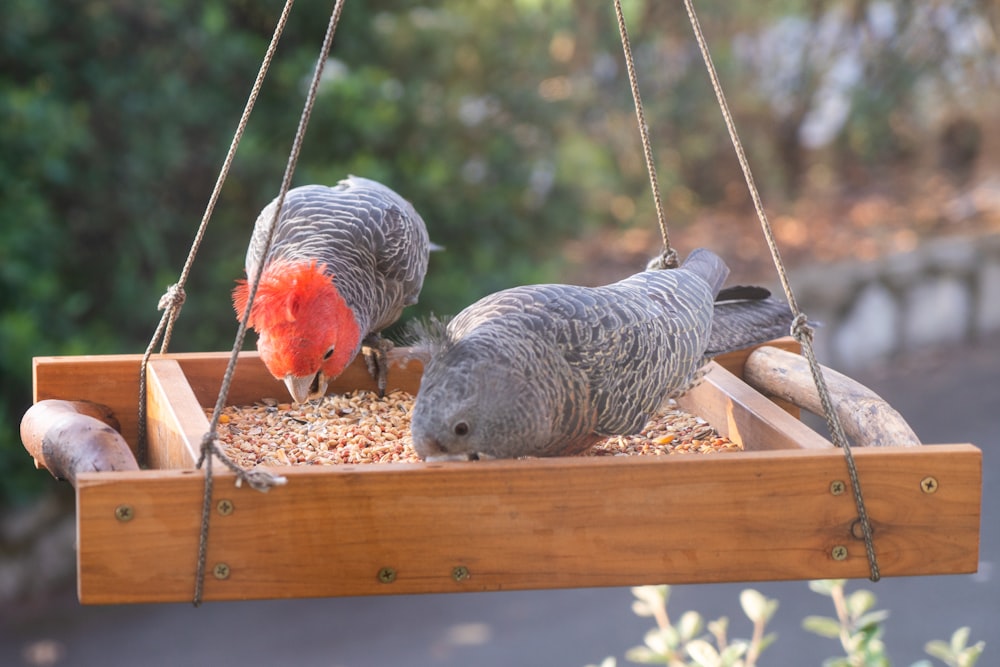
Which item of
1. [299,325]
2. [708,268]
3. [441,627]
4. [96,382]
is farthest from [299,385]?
[441,627]

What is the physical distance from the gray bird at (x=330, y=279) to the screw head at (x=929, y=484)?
3.82 ft

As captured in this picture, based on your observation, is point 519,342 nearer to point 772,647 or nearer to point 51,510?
point 772,647

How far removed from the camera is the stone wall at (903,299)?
7.73 meters

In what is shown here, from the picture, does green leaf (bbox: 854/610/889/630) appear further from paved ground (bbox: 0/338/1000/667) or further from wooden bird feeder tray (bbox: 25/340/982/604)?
paved ground (bbox: 0/338/1000/667)

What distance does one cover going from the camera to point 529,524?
1.78 metres

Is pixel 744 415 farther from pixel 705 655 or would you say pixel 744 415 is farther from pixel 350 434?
pixel 350 434

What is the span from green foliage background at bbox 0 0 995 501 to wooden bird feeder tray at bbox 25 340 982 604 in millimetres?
3088

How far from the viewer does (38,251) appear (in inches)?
185

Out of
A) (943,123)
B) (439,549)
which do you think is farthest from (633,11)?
(439,549)

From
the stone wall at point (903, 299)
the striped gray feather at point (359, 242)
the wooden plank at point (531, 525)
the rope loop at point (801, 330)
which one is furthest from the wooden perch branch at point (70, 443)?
the stone wall at point (903, 299)

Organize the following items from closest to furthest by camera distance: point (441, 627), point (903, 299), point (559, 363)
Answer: point (559, 363)
point (441, 627)
point (903, 299)

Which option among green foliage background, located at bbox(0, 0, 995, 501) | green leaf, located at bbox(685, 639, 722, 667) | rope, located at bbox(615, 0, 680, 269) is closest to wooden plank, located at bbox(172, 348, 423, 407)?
rope, located at bbox(615, 0, 680, 269)

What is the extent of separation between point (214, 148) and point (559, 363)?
3505 millimetres

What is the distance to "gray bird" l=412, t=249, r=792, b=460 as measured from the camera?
1.88 metres
